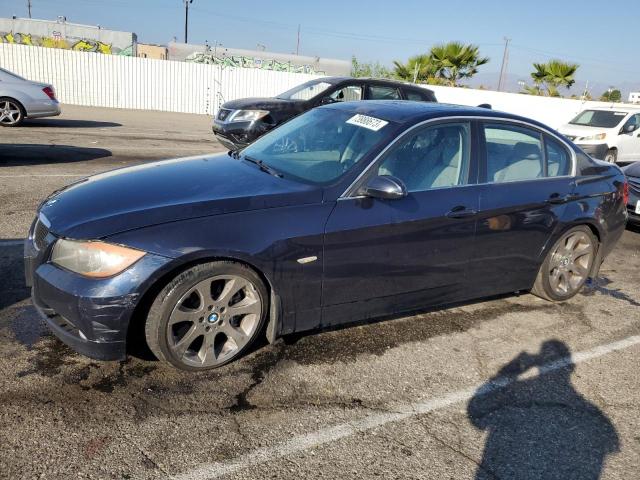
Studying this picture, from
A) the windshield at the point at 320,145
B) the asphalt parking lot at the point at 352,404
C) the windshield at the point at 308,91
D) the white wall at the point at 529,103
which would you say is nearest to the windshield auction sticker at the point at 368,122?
the windshield at the point at 320,145

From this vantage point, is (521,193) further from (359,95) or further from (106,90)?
(106,90)

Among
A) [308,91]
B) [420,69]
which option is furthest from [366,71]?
[308,91]

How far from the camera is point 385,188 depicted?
3.48 metres

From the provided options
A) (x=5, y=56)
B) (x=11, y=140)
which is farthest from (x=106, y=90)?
(x=11, y=140)

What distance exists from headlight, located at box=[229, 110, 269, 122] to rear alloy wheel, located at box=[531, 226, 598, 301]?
246 inches

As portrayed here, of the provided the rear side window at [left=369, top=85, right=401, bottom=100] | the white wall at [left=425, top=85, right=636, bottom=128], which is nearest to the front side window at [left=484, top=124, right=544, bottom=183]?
the rear side window at [left=369, top=85, right=401, bottom=100]

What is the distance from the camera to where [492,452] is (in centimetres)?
282

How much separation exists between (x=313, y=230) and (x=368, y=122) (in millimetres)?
1160

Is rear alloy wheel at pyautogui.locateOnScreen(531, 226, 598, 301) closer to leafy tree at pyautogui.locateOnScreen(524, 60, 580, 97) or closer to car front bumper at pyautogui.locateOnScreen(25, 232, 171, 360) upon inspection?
car front bumper at pyautogui.locateOnScreen(25, 232, 171, 360)

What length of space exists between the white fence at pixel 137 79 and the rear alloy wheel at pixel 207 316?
2186 cm

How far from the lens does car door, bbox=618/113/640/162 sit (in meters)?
13.7

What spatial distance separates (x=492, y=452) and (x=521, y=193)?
7.17 feet

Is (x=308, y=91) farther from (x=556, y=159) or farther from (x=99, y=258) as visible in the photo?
(x=99, y=258)

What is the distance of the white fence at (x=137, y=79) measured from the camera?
71.1ft
